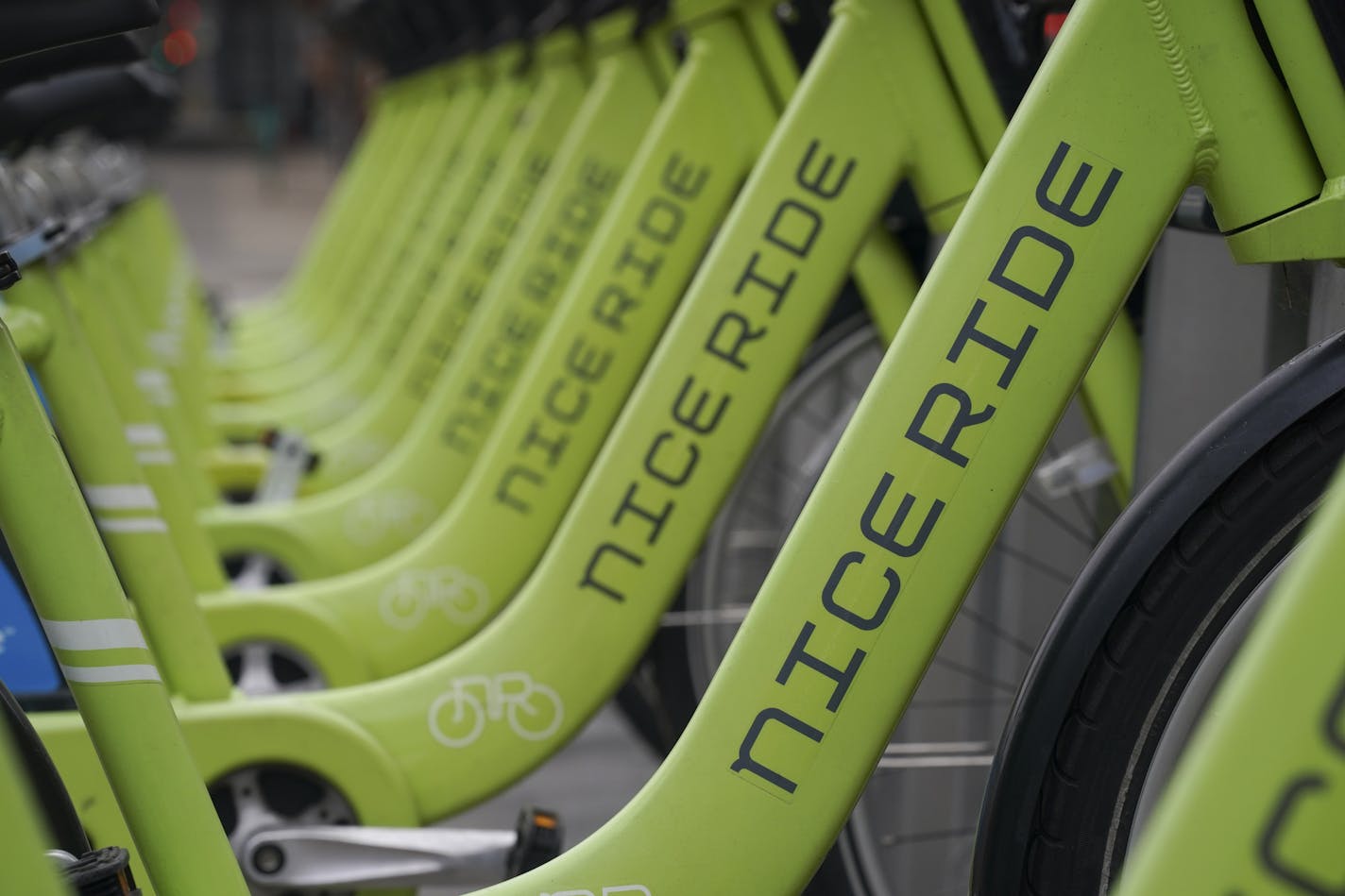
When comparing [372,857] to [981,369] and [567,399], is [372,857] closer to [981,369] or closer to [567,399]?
[567,399]

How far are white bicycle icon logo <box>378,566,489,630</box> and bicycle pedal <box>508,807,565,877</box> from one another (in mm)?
662

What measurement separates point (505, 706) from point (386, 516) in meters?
1.10

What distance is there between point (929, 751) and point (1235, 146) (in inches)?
48.1

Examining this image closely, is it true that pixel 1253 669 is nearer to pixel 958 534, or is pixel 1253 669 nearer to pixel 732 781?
pixel 958 534

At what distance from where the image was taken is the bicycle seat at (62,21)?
1.17 metres

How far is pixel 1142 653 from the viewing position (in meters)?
1.12

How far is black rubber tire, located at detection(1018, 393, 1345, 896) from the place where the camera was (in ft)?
3.64

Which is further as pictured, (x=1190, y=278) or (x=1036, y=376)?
(x=1190, y=278)

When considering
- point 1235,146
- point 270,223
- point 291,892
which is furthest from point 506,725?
point 270,223

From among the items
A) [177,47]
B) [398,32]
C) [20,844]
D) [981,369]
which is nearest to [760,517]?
[981,369]

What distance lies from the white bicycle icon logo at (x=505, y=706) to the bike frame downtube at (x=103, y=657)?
1.75 ft

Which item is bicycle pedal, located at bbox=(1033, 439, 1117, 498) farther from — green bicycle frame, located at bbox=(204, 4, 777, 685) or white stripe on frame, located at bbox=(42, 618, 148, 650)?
white stripe on frame, located at bbox=(42, 618, 148, 650)

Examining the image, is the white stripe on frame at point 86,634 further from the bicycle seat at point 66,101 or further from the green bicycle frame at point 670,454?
the bicycle seat at point 66,101

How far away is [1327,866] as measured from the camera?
28.7 inches
